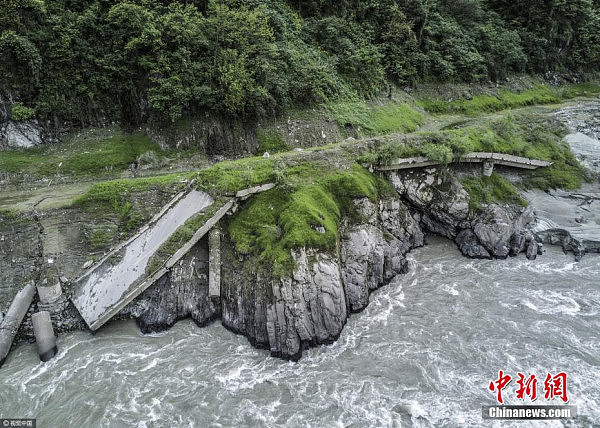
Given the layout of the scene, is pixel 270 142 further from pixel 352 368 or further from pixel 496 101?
pixel 496 101

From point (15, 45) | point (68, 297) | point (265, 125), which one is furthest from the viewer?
point (265, 125)

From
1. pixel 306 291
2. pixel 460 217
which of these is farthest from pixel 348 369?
pixel 460 217

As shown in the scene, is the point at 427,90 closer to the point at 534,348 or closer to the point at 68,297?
the point at 534,348

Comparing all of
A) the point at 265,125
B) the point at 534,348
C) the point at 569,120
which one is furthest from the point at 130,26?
the point at 569,120

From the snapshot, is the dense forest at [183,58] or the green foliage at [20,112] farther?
the dense forest at [183,58]

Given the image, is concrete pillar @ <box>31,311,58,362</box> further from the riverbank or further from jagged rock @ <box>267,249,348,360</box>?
jagged rock @ <box>267,249,348,360</box>

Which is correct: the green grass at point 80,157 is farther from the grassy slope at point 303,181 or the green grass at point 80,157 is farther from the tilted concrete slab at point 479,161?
the tilted concrete slab at point 479,161

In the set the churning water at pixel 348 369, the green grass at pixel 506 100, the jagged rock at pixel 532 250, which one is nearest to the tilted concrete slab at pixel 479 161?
the jagged rock at pixel 532 250
